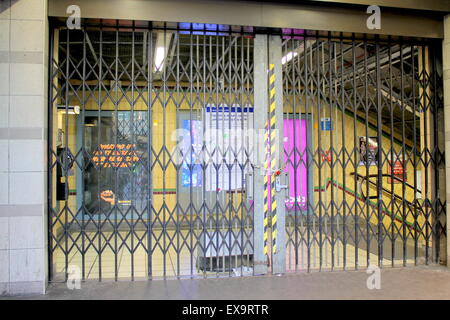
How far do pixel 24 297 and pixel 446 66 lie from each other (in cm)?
635

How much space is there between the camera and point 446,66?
17.5 ft

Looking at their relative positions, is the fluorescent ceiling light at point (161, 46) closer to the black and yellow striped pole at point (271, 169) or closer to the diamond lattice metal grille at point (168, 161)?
the diamond lattice metal grille at point (168, 161)

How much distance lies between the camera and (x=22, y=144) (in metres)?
4.32

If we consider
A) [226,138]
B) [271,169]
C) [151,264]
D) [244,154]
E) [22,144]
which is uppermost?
[226,138]

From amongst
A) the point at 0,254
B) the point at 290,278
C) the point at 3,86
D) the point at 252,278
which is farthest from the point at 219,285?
the point at 3,86

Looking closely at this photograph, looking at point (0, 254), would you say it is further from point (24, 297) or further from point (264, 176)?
point (264, 176)

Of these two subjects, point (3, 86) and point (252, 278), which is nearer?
point (3, 86)

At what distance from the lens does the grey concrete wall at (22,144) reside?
427cm

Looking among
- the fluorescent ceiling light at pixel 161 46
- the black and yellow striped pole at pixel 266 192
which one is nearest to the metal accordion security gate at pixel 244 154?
the black and yellow striped pole at pixel 266 192

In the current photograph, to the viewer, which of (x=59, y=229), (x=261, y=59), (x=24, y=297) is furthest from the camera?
(x=59, y=229)

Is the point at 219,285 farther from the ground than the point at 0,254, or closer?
closer

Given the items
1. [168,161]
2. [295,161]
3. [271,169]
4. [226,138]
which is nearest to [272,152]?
[271,169]

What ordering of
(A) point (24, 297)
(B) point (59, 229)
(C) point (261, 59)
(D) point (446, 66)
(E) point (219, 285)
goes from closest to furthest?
(A) point (24, 297) < (E) point (219, 285) < (C) point (261, 59) < (D) point (446, 66) < (B) point (59, 229)

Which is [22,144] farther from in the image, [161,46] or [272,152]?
[272,152]
